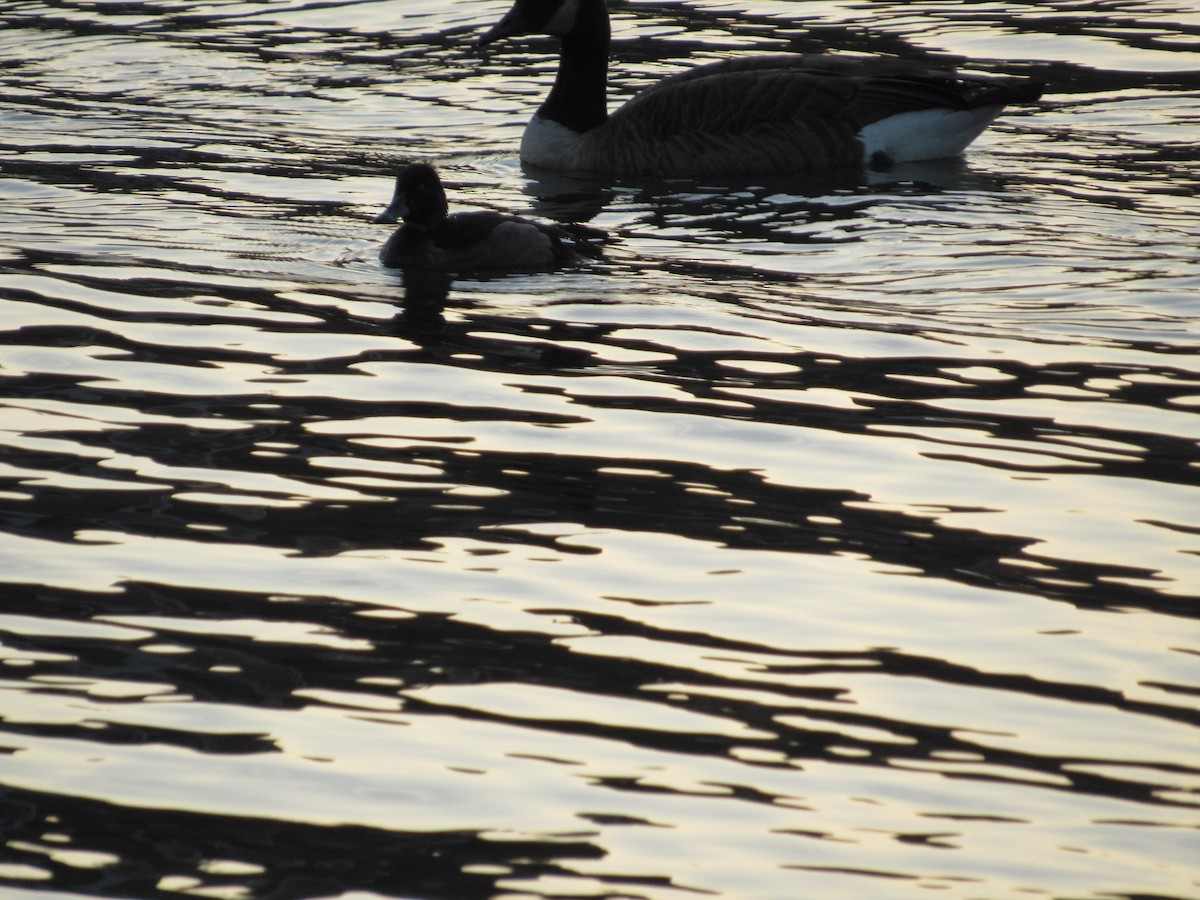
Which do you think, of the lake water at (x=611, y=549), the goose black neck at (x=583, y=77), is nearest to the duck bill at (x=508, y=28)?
the goose black neck at (x=583, y=77)

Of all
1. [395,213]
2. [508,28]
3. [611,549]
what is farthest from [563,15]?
[611,549]

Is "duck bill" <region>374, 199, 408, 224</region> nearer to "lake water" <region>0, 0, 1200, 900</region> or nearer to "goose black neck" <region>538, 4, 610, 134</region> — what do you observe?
"lake water" <region>0, 0, 1200, 900</region>

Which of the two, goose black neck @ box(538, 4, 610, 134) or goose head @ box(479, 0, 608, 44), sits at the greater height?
goose head @ box(479, 0, 608, 44)

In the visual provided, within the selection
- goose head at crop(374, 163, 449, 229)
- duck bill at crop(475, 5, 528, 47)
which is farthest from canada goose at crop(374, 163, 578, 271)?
duck bill at crop(475, 5, 528, 47)

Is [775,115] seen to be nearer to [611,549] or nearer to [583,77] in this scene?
[583,77]

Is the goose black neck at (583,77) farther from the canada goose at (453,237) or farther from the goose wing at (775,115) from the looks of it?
the canada goose at (453,237)

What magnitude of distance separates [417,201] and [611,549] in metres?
5.43

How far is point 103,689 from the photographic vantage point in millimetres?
5023

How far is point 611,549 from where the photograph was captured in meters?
Answer: 6.11

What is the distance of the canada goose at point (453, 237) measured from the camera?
35.8ft

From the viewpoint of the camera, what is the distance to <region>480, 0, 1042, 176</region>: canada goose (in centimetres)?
1409

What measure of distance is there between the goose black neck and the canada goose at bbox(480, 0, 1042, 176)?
48 cm

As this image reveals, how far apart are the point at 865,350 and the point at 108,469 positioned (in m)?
3.79

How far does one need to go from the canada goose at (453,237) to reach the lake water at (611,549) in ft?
0.74
